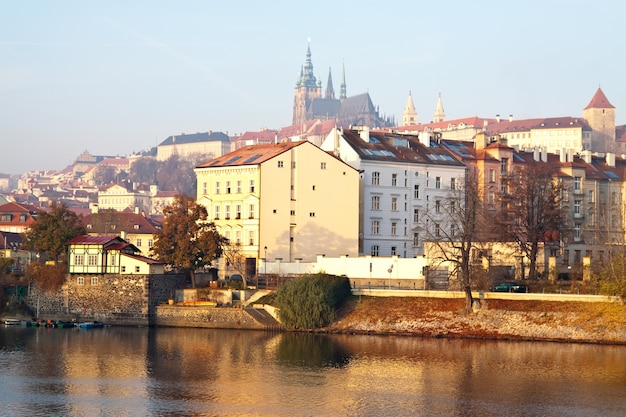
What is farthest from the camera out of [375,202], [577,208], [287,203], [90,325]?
[577,208]

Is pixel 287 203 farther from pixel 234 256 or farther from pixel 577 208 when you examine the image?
pixel 577 208

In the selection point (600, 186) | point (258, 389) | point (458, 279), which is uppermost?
point (600, 186)

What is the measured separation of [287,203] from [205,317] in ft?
55.3

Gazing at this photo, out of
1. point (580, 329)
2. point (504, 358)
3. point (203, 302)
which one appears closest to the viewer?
point (504, 358)

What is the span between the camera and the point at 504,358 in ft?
211

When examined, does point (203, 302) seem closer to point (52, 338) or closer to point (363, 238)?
point (52, 338)

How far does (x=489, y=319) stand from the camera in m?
74.5

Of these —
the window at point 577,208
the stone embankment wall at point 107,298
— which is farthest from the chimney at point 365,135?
the stone embankment wall at point 107,298

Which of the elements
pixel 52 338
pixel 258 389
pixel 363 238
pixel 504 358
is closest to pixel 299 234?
pixel 363 238

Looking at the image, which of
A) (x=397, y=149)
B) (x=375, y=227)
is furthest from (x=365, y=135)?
(x=375, y=227)

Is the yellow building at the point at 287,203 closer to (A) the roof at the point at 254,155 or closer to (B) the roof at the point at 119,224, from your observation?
(A) the roof at the point at 254,155

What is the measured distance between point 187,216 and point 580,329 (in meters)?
31.9

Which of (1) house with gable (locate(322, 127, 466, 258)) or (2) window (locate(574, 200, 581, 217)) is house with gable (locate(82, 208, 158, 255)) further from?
(2) window (locate(574, 200, 581, 217))

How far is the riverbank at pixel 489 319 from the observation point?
7150cm
